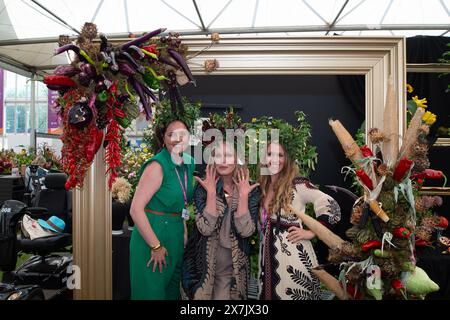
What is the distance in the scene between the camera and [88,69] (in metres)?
1.47

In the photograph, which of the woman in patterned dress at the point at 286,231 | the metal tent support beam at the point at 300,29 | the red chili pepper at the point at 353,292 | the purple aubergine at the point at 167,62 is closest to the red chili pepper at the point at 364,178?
the woman in patterned dress at the point at 286,231

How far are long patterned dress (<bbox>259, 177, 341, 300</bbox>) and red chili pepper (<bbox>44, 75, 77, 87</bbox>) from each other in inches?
42.8

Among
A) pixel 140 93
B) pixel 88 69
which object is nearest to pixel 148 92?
pixel 140 93

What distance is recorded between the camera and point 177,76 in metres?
1.69

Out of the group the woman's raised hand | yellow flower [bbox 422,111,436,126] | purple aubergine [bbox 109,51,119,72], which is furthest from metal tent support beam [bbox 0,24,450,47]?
purple aubergine [bbox 109,51,119,72]

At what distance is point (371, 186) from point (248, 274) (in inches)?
29.0

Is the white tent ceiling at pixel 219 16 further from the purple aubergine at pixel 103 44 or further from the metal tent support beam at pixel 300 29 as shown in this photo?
the purple aubergine at pixel 103 44

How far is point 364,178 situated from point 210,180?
708 millimetres

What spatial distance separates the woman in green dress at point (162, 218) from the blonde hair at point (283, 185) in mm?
374

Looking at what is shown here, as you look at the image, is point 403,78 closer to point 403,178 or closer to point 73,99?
point 403,178

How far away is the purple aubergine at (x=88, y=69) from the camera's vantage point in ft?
4.83

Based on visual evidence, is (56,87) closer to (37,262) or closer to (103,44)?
(103,44)
